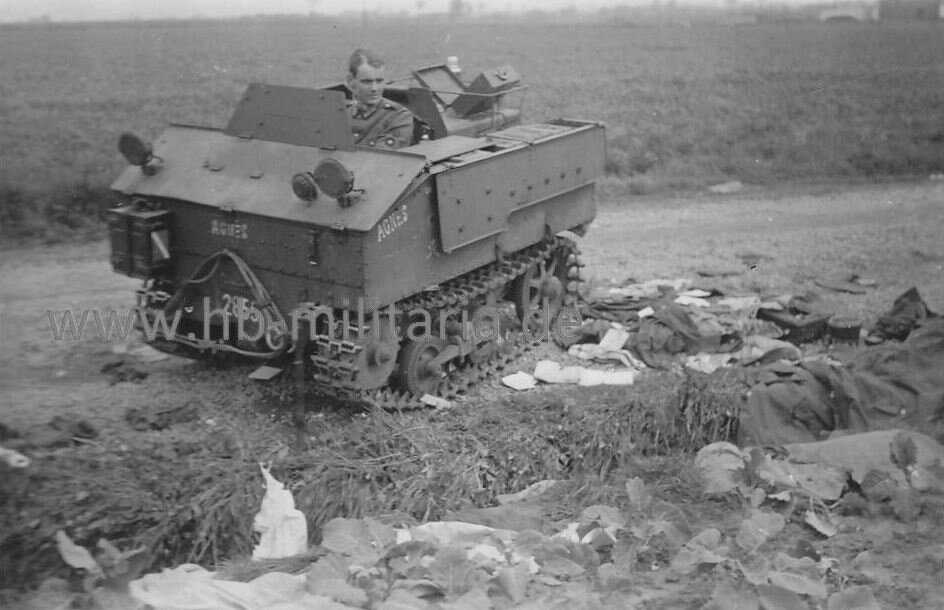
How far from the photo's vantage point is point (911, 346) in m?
7.54

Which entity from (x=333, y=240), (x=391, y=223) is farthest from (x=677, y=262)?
(x=333, y=240)

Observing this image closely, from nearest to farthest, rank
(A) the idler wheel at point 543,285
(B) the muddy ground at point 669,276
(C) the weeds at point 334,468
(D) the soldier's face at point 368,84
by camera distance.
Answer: (B) the muddy ground at point 669,276
(C) the weeds at point 334,468
(D) the soldier's face at point 368,84
(A) the idler wheel at point 543,285

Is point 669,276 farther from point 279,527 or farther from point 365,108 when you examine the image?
point 279,527

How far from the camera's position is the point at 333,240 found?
22.8ft

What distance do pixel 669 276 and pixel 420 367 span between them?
160 inches

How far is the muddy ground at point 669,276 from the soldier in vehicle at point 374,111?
79.3 inches

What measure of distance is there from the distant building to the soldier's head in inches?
292

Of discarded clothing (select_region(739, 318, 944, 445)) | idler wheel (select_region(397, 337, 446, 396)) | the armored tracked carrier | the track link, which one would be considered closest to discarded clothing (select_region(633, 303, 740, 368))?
the track link

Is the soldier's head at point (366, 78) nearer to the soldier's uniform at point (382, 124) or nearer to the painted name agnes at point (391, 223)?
the soldier's uniform at point (382, 124)

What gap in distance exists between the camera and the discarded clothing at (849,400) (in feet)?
22.8

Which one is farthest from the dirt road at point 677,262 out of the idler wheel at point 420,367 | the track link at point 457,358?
the idler wheel at point 420,367

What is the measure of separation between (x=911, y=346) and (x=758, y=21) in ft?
44.2

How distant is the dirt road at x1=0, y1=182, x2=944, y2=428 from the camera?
8219 mm

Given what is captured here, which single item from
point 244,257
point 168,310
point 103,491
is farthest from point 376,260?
point 103,491
